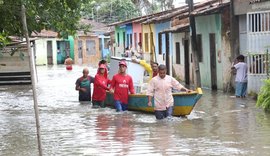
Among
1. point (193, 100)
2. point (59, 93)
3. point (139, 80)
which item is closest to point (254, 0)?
point (139, 80)

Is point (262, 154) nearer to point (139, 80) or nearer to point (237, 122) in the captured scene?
point (237, 122)

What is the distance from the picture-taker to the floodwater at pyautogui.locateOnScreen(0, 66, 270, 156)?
34.9 ft

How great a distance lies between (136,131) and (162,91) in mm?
1328

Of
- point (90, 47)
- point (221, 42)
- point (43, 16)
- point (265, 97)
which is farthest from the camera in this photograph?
point (90, 47)

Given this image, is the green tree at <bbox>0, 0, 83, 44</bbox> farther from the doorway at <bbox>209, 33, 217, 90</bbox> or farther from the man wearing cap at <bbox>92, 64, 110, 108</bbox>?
the doorway at <bbox>209, 33, 217, 90</bbox>

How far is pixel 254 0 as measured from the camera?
63.1ft

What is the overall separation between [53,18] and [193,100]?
12.5 feet

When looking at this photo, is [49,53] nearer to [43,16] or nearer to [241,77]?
[241,77]

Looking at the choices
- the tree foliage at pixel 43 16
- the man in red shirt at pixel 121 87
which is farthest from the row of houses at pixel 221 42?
the tree foliage at pixel 43 16

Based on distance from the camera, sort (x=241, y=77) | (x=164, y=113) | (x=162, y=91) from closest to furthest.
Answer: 1. (x=162, y=91)
2. (x=164, y=113)
3. (x=241, y=77)

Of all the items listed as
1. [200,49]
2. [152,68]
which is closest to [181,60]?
[200,49]

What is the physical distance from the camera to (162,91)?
13.7 meters

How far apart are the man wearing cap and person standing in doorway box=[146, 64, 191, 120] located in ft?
10.5

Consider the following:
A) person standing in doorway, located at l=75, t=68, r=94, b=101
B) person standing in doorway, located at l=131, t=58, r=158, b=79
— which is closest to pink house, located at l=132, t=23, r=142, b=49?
person standing in doorway, located at l=75, t=68, r=94, b=101
